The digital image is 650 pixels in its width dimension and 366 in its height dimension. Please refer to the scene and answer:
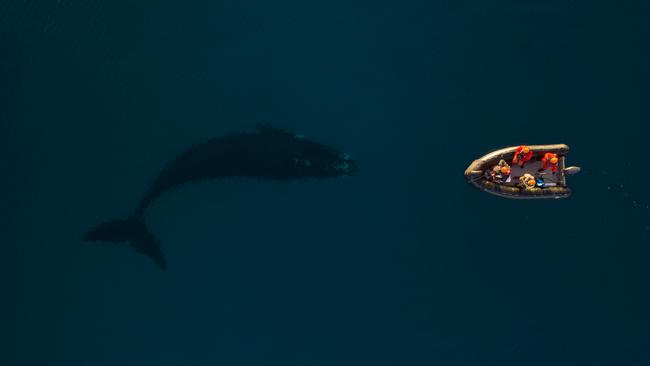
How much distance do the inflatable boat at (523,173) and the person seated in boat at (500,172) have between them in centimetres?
14

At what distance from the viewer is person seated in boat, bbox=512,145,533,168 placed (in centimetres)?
3062

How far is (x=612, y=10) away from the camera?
3459 cm

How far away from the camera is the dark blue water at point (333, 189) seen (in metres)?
34.0

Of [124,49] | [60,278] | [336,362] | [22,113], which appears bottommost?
[336,362]

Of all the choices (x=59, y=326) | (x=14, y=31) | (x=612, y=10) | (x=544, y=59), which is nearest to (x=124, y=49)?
(x=14, y=31)

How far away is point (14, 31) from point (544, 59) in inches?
1351

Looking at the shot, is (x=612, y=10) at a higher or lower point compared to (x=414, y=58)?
higher

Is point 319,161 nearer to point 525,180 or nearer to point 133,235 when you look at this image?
point 525,180

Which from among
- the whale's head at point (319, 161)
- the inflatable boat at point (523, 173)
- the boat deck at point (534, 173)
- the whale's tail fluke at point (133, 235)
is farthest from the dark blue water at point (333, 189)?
the boat deck at point (534, 173)

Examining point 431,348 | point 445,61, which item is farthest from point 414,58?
point 431,348

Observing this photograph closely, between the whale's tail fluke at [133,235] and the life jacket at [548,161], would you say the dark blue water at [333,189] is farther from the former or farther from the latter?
the life jacket at [548,161]

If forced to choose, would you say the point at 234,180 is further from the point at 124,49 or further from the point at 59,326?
the point at 59,326

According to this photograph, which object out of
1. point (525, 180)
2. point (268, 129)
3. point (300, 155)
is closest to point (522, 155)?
point (525, 180)

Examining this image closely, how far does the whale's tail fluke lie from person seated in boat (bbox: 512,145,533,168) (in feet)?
75.0
